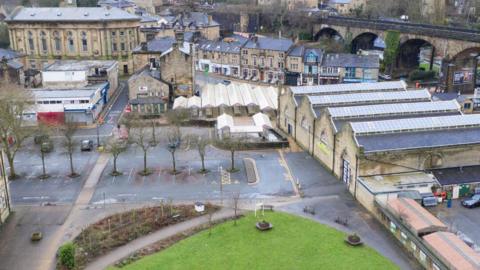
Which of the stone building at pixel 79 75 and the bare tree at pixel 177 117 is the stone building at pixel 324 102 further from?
the stone building at pixel 79 75

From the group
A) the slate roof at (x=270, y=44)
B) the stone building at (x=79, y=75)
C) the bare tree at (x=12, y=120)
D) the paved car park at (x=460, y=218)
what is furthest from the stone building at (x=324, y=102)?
the stone building at (x=79, y=75)

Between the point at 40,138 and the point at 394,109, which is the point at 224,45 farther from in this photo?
the point at 394,109

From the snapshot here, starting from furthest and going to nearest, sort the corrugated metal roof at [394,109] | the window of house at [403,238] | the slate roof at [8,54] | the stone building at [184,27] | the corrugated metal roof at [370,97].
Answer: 1. the stone building at [184,27]
2. the slate roof at [8,54]
3. the corrugated metal roof at [370,97]
4. the corrugated metal roof at [394,109]
5. the window of house at [403,238]

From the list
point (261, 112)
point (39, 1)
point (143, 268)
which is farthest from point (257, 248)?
point (39, 1)

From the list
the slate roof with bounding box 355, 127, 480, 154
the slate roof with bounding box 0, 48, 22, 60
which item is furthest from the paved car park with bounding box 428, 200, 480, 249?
the slate roof with bounding box 0, 48, 22, 60

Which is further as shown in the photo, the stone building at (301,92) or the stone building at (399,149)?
the stone building at (301,92)

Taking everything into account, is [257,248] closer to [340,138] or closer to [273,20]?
[340,138]
